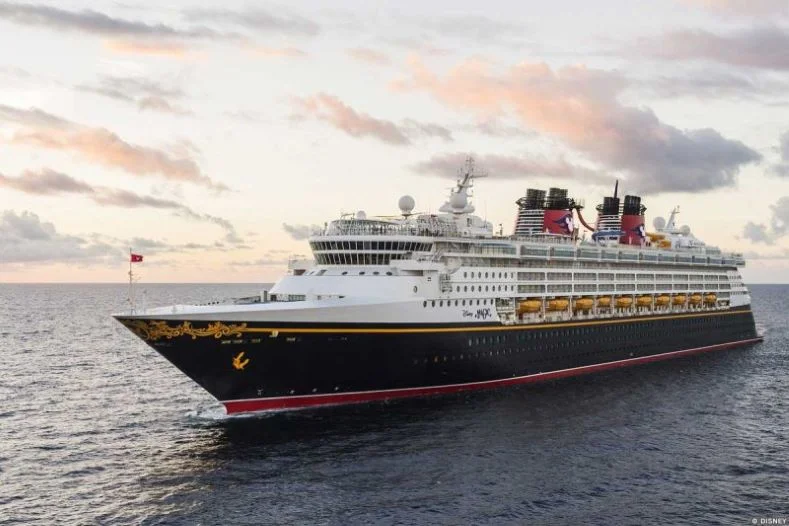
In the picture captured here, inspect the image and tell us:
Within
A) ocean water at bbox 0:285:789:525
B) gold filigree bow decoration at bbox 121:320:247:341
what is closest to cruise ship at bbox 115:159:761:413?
gold filigree bow decoration at bbox 121:320:247:341

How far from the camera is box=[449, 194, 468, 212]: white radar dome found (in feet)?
179

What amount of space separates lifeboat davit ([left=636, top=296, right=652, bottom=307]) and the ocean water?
47.4ft

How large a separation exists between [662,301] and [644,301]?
4134 millimetres

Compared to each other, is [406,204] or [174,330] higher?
[406,204]

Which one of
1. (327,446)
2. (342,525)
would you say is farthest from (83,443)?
(342,525)

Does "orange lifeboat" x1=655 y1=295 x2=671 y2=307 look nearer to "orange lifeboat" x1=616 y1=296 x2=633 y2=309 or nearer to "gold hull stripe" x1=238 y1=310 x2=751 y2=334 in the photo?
"gold hull stripe" x1=238 y1=310 x2=751 y2=334

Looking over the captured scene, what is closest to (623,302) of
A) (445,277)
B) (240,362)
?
(445,277)

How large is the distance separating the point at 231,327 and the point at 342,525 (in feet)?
48.1

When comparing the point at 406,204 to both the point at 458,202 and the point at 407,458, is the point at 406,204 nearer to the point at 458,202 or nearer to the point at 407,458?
the point at 458,202

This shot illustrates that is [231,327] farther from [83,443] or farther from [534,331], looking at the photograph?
[534,331]

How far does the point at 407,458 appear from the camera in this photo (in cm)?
3394

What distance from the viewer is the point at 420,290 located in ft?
150

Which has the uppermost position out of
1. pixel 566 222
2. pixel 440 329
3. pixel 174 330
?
pixel 566 222

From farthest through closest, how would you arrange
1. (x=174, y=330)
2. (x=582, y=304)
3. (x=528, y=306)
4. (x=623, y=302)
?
(x=623, y=302) → (x=582, y=304) → (x=528, y=306) → (x=174, y=330)
